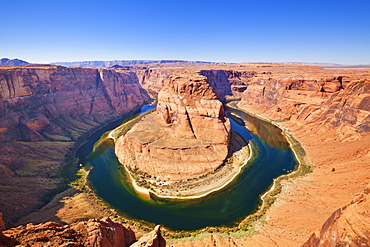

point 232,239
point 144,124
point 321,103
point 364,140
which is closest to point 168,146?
point 144,124

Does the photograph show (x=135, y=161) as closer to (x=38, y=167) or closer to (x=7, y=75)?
(x=38, y=167)

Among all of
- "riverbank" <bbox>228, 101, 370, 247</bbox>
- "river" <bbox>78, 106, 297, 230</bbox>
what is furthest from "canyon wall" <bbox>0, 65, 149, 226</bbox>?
"riverbank" <bbox>228, 101, 370, 247</bbox>

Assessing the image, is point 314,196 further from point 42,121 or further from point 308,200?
point 42,121

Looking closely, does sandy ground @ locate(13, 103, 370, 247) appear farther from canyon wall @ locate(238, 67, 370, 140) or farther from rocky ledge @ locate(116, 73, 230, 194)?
rocky ledge @ locate(116, 73, 230, 194)

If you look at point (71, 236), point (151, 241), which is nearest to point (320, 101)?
point (151, 241)

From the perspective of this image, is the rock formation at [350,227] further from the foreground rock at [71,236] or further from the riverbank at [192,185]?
the riverbank at [192,185]

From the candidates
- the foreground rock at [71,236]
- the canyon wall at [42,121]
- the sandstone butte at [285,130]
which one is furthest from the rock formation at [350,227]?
the canyon wall at [42,121]
